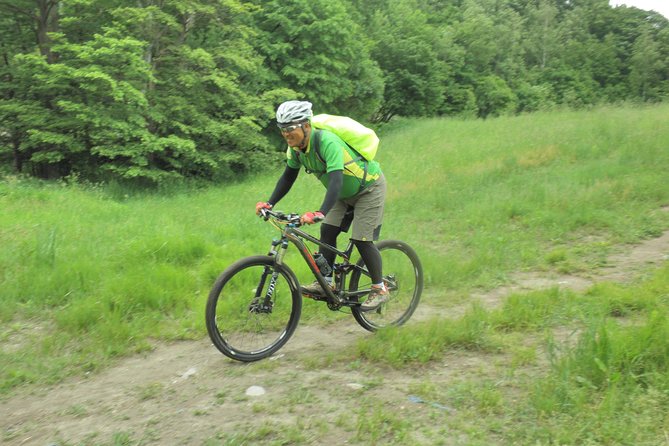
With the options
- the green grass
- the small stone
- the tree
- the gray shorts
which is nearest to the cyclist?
the gray shorts

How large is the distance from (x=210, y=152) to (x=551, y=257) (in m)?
14.0

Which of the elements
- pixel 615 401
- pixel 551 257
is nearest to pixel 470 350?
pixel 615 401

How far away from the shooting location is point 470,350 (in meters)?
4.18

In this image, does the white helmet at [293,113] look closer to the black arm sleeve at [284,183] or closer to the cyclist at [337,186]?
the cyclist at [337,186]

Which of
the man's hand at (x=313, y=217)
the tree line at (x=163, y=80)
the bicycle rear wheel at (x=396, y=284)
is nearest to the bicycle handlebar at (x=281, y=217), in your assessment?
the man's hand at (x=313, y=217)

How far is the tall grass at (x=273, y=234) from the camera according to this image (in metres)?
4.62

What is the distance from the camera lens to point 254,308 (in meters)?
4.20

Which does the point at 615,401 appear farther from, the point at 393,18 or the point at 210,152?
the point at 393,18

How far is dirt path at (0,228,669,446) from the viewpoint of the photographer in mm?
3086

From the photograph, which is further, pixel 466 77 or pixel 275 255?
pixel 466 77

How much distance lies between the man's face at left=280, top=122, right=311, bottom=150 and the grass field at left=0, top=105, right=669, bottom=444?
181 centimetres

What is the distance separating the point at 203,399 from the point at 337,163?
6.73 ft

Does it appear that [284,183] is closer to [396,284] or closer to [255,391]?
[396,284]

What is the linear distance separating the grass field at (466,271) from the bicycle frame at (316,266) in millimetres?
552
